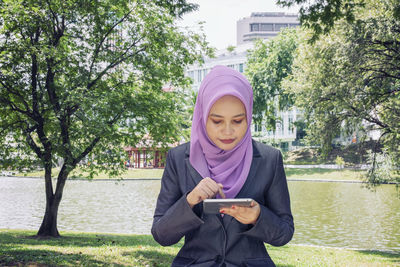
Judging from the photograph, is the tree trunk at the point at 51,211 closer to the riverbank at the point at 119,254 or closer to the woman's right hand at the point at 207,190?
the riverbank at the point at 119,254

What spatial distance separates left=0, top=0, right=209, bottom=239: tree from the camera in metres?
12.2

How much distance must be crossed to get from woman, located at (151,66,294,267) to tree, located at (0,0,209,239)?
966 centimetres

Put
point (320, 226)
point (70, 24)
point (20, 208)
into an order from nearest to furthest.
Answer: point (70, 24), point (320, 226), point (20, 208)

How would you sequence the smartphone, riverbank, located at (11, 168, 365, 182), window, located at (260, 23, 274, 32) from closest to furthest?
1. the smartphone
2. riverbank, located at (11, 168, 365, 182)
3. window, located at (260, 23, 274, 32)

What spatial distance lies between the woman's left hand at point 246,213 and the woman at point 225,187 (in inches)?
0.5

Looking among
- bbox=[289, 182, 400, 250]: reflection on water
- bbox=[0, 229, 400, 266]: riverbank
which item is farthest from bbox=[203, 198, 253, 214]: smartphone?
bbox=[289, 182, 400, 250]: reflection on water

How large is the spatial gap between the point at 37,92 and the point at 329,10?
8208 millimetres

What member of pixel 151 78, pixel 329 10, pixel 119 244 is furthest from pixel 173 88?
pixel 329 10

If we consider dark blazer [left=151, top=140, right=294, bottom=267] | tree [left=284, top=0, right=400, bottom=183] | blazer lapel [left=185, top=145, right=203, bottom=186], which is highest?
tree [left=284, top=0, right=400, bottom=183]

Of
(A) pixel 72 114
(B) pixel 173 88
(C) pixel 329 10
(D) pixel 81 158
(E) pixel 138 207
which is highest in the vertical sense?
(C) pixel 329 10

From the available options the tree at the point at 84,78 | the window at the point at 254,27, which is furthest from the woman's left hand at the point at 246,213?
the window at the point at 254,27

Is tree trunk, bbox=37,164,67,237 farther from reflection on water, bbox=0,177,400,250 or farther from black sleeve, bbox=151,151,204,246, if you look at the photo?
black sleeve, bbox=151,151,204,246

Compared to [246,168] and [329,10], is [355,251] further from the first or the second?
[246,168]

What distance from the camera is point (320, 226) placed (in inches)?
696
